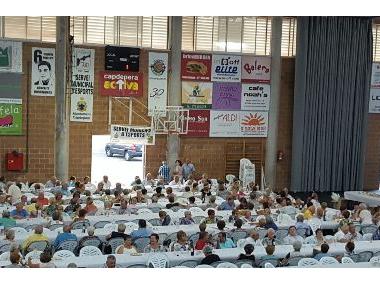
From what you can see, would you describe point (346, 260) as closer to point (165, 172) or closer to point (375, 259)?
point (375, 259)

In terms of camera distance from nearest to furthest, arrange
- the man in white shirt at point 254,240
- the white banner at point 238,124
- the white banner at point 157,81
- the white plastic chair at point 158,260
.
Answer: the white plastic chair at point 158,260 < the man in white shirt at point 254,240 < the white banner at point 157,81 < the white banner at point 238,124

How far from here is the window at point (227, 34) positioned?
20953 mm

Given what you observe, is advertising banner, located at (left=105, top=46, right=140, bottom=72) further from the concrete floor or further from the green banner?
A: the green banner

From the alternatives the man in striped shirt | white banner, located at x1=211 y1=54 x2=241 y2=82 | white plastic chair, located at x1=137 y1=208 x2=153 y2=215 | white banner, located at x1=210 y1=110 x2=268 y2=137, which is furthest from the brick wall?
white plastic chair, located at x1=137 y1=208 x2=153 y2=215

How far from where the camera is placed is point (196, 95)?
20922 mm

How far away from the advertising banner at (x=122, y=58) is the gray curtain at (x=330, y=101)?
19.0 feet

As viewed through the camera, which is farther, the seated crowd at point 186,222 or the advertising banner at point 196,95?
the advertising banner at point 196,95

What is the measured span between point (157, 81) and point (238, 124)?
332 centimetres

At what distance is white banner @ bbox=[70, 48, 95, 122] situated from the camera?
64.2 feet

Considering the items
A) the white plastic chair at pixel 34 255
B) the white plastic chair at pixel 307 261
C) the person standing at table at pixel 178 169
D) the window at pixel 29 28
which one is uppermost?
the window at pixel 29 28

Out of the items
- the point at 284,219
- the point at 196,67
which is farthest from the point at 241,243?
the point at 196,67

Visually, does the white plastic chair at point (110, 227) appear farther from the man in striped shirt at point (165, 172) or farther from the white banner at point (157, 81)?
the white banner at point (157, 81)

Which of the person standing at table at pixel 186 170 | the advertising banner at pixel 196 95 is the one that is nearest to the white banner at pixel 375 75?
the advertising banner at pixel 196 95

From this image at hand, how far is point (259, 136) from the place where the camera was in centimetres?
2195
